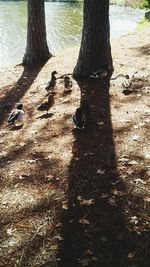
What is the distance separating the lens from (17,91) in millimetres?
11102

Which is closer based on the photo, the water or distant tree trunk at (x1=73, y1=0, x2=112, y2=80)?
distant tree trunk at (x1=73, y1=0, x2=112, y2=80)

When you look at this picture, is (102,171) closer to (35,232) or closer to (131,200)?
(131,200)

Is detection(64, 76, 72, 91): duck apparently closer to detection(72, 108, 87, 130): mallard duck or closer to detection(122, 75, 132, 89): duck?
detection(122, 75, 132, 89): duck

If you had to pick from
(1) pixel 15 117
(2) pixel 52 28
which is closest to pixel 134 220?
(1) pixel 15 117

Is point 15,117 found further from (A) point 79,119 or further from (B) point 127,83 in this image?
(B) point 127,83

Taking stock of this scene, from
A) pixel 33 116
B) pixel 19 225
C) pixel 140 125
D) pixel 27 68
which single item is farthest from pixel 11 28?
pixel 19 225

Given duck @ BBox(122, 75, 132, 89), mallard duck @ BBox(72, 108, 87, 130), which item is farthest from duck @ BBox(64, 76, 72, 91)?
mallard duck @ BBox(72, 108, 87, 130)

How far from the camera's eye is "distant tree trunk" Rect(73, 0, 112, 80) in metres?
9.60

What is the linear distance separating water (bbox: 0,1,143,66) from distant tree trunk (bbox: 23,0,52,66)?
485cm

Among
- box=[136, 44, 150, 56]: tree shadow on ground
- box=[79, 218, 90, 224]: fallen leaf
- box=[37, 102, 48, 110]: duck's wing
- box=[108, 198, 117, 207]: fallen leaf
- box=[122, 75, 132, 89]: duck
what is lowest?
box=[79, 218, 90, 224]: fallen leaf

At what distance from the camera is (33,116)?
877cm

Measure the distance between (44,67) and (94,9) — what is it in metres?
4.15

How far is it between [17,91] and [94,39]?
9.69 ft

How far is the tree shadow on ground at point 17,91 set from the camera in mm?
9648
